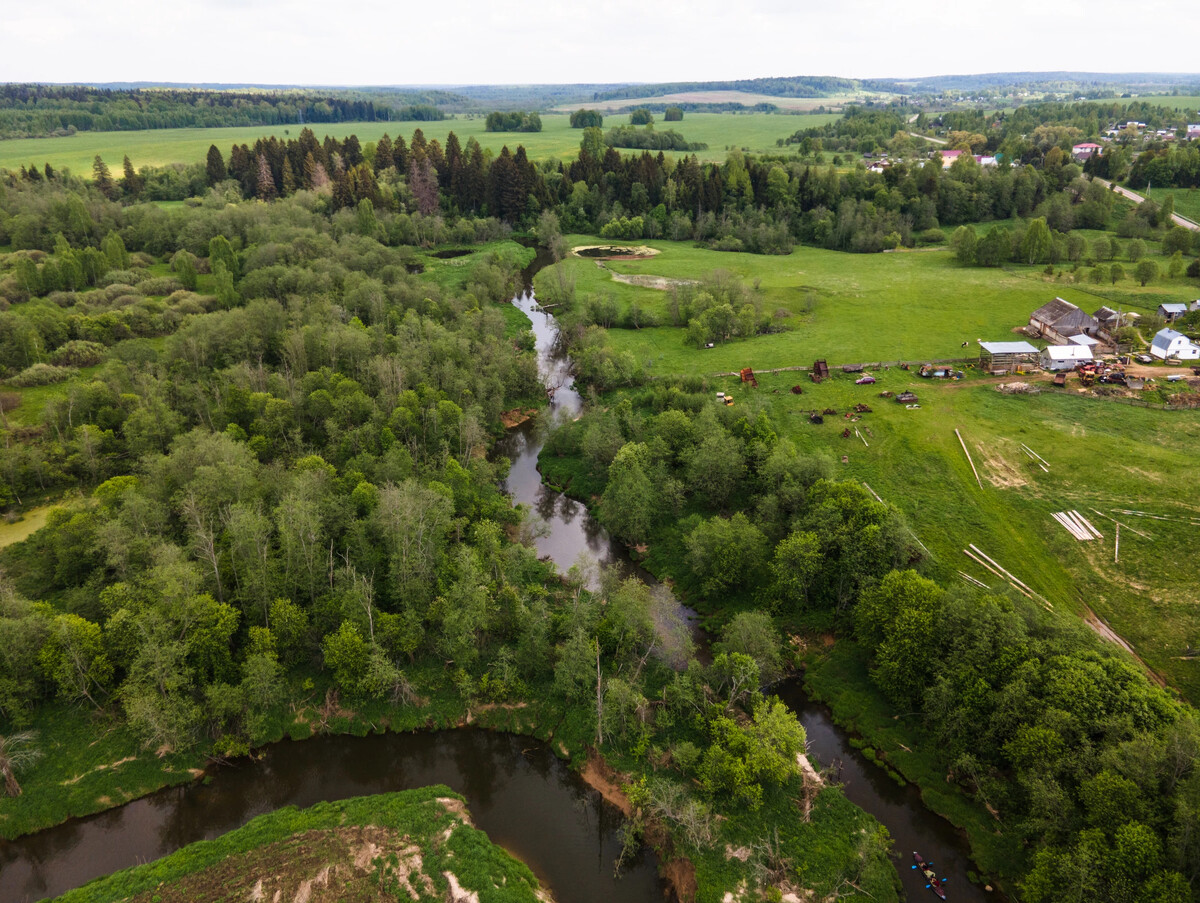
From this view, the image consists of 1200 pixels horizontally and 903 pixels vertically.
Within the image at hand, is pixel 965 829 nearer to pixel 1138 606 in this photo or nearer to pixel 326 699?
pixel 1138 606

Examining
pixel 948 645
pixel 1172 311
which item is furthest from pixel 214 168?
pixel 1172 311

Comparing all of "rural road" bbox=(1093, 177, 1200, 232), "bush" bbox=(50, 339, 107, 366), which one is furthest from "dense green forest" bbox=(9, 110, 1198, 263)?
"bush" bbox=(50, 339, 107, 366)

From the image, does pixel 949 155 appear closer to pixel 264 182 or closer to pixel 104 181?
pixel 264 182

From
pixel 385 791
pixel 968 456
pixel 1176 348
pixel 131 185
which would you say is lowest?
pixel 385 791

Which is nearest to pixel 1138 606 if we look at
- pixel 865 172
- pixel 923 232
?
pixel 923 232

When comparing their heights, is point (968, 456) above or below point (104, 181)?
below

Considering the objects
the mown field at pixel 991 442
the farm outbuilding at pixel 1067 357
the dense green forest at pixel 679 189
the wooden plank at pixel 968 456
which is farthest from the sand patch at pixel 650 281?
the wooden plank at pixel 968 456

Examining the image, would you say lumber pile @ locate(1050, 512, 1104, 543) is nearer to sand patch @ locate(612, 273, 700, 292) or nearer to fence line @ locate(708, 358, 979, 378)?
fence line @ locate(708, 358, 979, 378)
